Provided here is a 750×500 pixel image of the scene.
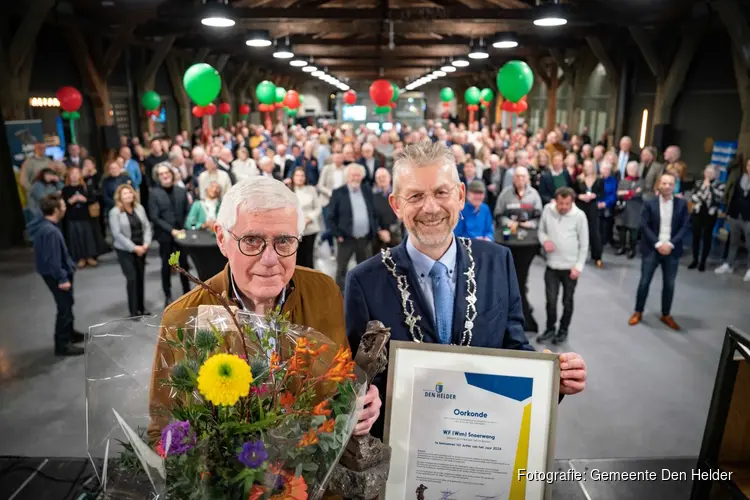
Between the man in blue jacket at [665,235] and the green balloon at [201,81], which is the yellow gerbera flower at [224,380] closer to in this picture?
the man in blue jacket at [665,235]

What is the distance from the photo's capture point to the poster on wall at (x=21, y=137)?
803 centimetres

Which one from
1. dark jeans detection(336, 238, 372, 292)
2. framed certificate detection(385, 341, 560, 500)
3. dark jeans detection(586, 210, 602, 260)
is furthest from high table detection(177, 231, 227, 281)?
dark jeans detection(586, 210, 602, 260)

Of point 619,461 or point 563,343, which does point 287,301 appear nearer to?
point 619,461

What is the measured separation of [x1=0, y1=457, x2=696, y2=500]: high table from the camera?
78.9 inches

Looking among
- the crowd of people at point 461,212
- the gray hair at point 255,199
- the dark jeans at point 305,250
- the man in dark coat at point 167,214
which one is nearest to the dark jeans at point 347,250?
the crowd of people at point 461,212

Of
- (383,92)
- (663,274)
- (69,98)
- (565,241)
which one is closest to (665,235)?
(663,274)

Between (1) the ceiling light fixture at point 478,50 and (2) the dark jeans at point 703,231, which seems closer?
(2) the dark jeans at point 703,231

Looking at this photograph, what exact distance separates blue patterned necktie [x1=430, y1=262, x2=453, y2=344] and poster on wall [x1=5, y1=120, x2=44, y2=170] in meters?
8.28

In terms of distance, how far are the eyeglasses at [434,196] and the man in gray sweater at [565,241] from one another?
3.32 m

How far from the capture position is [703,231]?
287 inches

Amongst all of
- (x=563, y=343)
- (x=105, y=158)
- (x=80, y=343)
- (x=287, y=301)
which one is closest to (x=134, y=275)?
(x=80, y=343)

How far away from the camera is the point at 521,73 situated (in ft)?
30.5

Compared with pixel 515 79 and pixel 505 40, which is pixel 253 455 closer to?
pixel 505 40

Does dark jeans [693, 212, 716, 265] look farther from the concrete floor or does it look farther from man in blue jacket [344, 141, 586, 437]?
man in blue jacket [344, 141, 586, 437]
